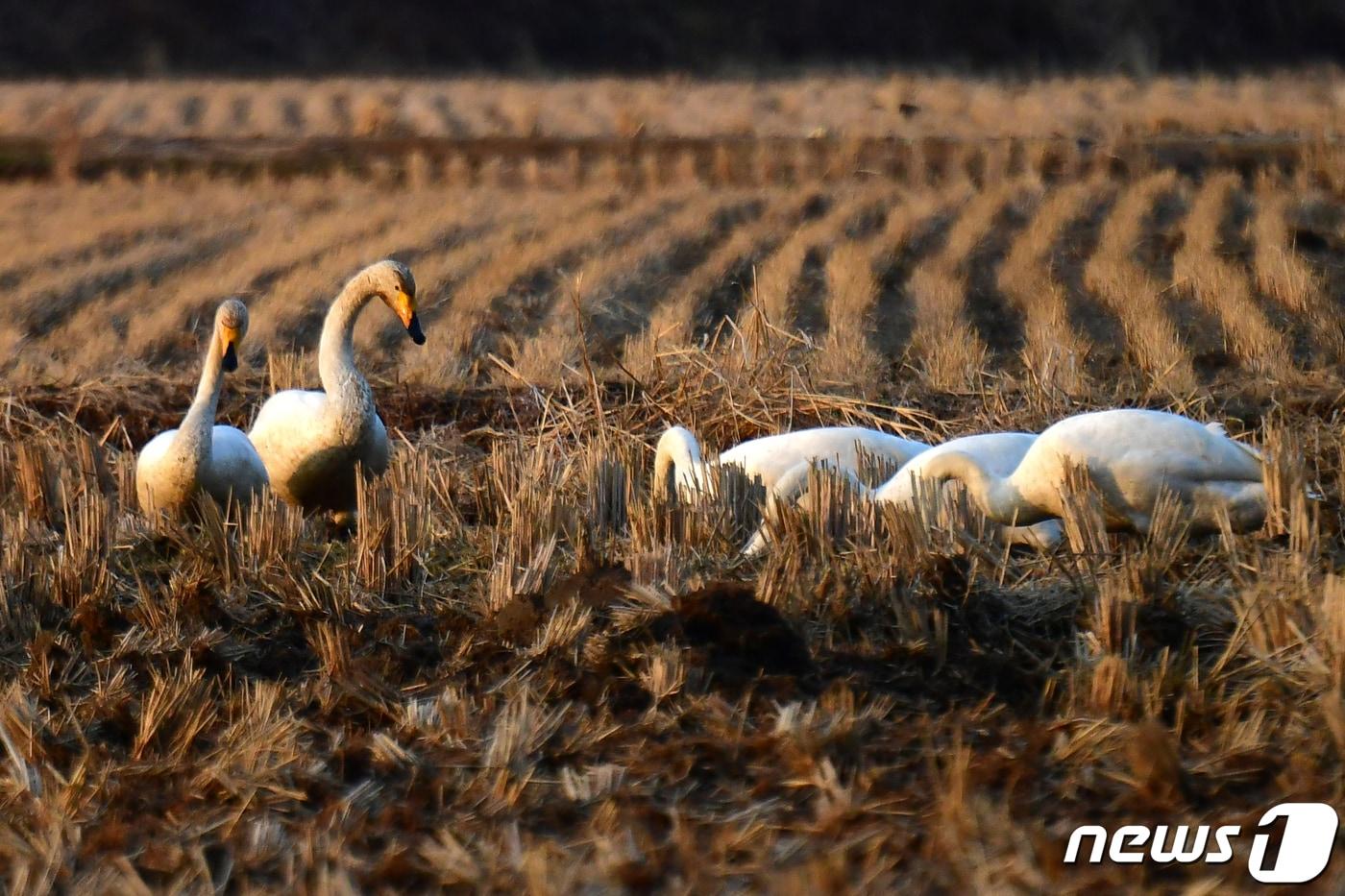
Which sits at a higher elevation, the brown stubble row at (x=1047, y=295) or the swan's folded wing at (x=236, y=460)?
the swan's folded wing at (x=236, y=460)

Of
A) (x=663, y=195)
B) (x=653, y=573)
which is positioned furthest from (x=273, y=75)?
(x=653, y=573)

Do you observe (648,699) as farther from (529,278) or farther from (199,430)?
(529,278)

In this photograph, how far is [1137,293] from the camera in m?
10.2

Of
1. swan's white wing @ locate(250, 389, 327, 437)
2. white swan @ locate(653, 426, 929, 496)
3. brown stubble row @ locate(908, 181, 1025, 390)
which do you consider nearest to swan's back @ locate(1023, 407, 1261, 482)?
white swan @ locate(653, 426, 929, 496)

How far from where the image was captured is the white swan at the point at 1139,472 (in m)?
4.40

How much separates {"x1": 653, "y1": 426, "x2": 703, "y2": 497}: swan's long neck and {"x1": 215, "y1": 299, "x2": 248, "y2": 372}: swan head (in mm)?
1728

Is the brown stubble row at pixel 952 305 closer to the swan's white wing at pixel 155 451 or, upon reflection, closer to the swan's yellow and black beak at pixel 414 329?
the swan's yellow and black beak at pixel 414 329

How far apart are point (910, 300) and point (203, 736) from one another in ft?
26.4

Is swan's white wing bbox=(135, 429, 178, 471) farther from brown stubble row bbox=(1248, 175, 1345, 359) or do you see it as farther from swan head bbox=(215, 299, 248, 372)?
brown stubble row bbox=(1248, 175, 1345, 359)

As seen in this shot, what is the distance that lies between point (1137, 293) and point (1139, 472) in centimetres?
603

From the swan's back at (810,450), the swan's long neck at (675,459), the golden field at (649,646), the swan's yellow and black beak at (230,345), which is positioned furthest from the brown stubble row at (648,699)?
the swan's yellow and black beak at (230,345)

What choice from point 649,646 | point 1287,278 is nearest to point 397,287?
point 649,646

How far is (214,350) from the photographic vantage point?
20.8 ft

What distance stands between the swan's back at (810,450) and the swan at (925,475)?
4.4 inches
